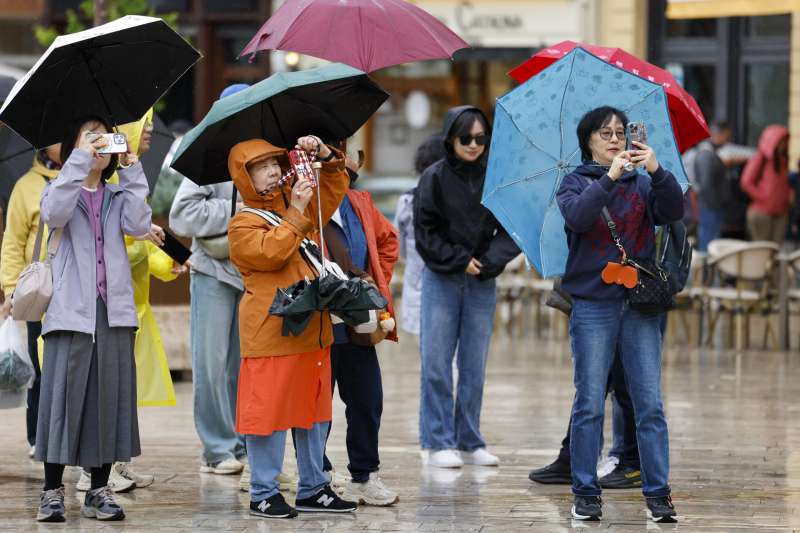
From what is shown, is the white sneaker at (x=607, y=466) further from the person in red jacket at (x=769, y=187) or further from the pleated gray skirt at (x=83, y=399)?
the person in red jacket at (x=769, y=187)

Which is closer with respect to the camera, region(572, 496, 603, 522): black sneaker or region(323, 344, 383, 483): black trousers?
region(572, 496, 603, 522): black sneaker

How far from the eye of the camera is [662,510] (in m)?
7.44

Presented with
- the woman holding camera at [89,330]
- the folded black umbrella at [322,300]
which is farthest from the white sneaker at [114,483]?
the folded black umbrella at [322,300]

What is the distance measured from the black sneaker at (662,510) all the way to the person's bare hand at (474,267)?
1957mm

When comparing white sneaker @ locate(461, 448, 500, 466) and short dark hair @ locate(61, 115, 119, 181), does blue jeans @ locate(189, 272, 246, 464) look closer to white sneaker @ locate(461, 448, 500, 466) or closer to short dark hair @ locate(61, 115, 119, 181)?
short dark hair @ locate(61, 115, 119, 181)

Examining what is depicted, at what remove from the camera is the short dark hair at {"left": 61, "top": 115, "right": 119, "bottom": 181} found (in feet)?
25.0

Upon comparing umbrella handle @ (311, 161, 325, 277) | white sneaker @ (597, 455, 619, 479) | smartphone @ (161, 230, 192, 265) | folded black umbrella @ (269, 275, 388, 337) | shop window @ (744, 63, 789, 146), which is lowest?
white sneaker @ (597, 455, 619, 479)

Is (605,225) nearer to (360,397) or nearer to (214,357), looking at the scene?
(360,397)

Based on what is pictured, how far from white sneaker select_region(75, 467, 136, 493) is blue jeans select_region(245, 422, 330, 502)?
Answer: 38.7 inches

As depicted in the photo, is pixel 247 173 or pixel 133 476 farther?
pixel 133 476

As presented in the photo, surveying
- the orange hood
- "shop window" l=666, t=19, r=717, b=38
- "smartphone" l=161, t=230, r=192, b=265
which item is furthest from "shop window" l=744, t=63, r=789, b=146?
the orange hood

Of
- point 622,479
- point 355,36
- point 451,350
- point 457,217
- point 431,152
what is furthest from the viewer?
point 431,152

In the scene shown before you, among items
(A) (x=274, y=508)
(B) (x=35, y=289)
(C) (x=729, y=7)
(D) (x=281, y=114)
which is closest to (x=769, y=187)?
(C) (x=729, y=7)

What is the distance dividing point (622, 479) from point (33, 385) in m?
3.28
